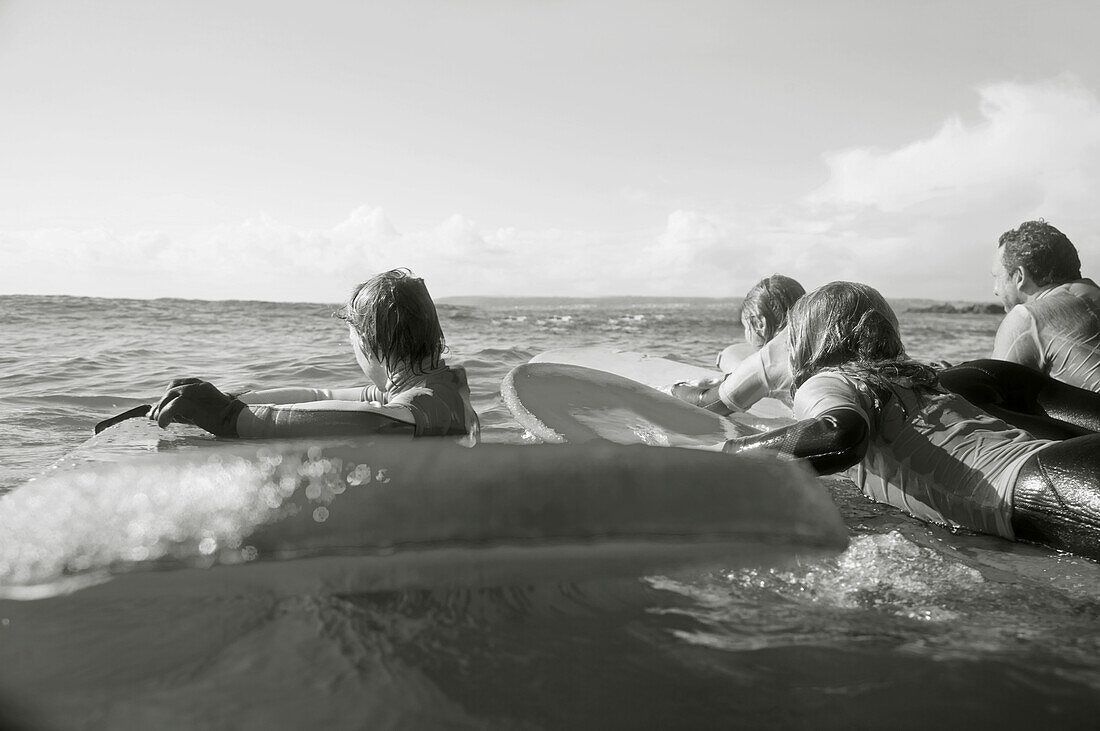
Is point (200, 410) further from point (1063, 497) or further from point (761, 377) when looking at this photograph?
point (1063, 497)


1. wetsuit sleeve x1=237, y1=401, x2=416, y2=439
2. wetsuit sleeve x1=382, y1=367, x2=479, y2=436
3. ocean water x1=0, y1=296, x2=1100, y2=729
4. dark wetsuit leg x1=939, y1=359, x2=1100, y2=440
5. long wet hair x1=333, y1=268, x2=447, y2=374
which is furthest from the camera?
dark wetsuit leg x1=939, y1=359, x2=1100, y2=440

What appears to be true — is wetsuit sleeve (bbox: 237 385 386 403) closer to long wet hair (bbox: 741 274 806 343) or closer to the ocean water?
the ocean water

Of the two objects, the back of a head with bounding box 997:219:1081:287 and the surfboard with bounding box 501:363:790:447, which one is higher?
the back of a head with bounding box 997:219:1081:287

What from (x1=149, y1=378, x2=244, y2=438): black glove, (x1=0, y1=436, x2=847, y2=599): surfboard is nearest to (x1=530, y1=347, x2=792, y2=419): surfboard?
(x1=149, y1=378, x2=244, y2=438): black glove

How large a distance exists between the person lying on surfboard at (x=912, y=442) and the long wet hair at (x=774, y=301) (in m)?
1.54

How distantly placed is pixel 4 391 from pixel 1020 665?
7191 millimetres

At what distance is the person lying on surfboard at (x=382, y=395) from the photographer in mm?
2908

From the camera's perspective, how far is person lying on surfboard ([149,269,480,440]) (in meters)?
2.91

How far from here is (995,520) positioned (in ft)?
9.21

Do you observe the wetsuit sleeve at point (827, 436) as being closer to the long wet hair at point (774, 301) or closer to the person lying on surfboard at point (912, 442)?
the person lying on surfboard at point (912, 442)

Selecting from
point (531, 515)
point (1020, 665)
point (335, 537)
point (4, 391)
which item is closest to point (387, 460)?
point (335, 537)

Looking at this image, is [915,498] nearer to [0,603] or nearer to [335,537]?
[335,537]

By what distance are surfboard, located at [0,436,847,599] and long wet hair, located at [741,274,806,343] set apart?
7.99 ft

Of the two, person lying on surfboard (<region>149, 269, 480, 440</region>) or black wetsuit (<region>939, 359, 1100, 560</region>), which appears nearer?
black wetsuit (<region>939, 359, 1100, 560</region>)
